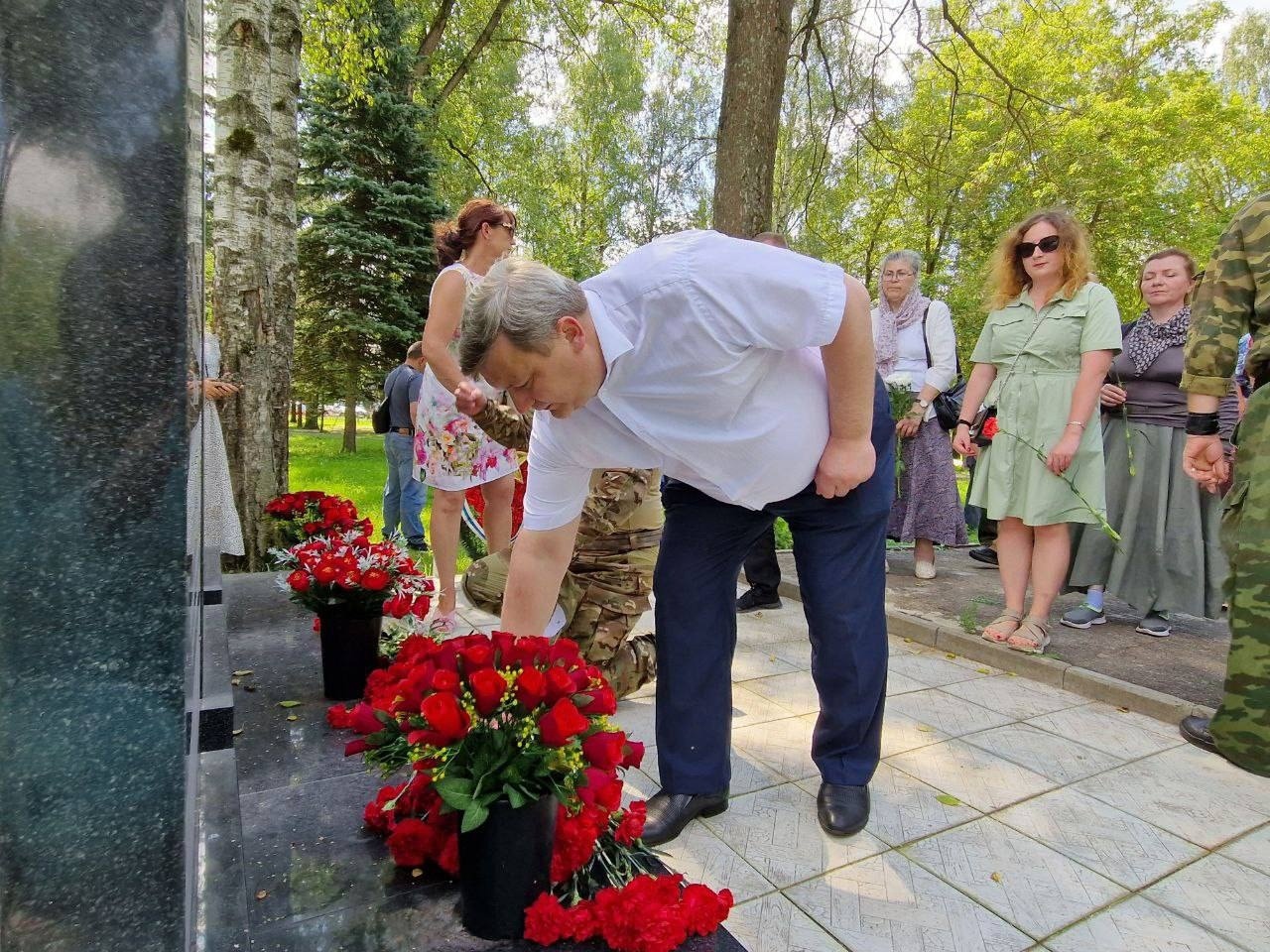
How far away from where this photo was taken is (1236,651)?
2279mm

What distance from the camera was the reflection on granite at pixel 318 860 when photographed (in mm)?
1531

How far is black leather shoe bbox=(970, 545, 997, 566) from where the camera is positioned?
643cm

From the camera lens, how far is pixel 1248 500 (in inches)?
87.7

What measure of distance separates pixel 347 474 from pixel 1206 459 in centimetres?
1299

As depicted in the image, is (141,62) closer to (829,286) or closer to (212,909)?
(829,286)

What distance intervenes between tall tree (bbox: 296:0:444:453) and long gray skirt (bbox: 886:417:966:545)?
Answer: 37.6 ft

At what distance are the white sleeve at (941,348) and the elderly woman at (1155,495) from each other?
3.10ft

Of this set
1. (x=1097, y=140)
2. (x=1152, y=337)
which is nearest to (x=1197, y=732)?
(x=1152, y=337)

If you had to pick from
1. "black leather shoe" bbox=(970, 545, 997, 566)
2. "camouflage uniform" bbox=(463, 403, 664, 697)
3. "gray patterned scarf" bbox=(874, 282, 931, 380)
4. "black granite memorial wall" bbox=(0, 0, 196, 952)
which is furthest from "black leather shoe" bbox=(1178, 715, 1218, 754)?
"black granite memorial wall" bbox=(0, 0, 196, 952)

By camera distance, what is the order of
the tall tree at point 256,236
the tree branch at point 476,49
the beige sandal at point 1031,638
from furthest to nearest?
1. the tree branch at point 476,49
2. the tall tree at point 256,236
3. the beige sandal at point 1031,638

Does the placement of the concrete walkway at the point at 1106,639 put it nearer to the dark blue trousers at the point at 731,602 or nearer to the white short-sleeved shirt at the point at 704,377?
the dark blue trousers at the point at 731,602

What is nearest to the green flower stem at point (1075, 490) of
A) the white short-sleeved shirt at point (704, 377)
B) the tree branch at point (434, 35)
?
the white short-sleeved shirt at point (704, 377)

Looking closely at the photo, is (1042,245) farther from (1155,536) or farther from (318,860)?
(318,860)

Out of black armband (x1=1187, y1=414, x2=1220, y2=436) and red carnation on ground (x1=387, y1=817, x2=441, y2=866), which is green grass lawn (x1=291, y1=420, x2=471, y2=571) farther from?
black armband (x1=1187, y1=414, x2=1220, y2=436)
